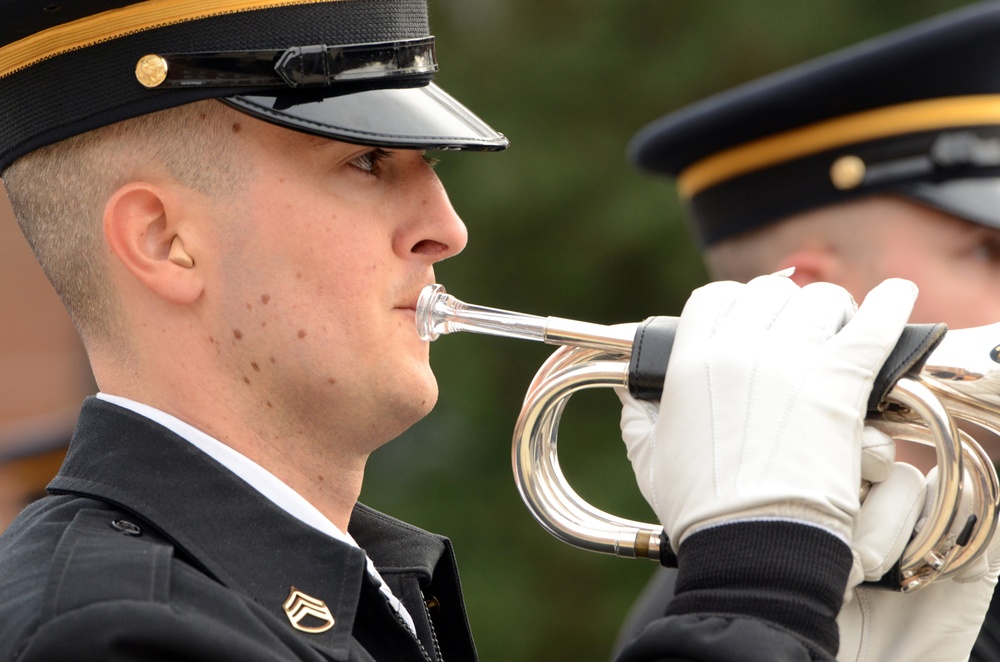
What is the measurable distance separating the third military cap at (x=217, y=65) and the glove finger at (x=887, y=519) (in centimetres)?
82

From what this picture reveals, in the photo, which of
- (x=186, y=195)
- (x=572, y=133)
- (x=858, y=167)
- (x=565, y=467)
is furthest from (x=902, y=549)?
(x=572, y=133)

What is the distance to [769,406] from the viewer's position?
191cm

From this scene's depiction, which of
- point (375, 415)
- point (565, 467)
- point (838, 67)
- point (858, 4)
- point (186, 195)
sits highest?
point (858, 4)

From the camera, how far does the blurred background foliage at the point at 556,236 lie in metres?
6.63

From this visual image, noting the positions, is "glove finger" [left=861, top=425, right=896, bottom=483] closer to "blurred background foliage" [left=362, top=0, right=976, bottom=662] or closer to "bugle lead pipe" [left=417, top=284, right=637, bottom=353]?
"bugle lead pipe" [left=417, top=284, right=637, bottom=353]

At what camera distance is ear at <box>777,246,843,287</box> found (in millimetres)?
3547

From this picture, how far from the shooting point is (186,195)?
209cm

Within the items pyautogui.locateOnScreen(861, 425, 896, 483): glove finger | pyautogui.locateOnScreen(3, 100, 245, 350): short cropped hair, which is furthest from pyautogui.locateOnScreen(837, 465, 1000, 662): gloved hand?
pyautogui.locateOnScreen(3, 100, 245, 350): short cropped hair

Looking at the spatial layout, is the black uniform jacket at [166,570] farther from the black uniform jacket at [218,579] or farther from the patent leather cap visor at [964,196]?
the patent leather cap visor at [964,196]

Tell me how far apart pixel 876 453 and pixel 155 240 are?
1134mm

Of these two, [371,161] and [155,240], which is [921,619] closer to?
[371,161]

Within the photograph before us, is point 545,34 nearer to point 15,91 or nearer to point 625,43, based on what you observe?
point 625,43

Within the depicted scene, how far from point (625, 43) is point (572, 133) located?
56cm

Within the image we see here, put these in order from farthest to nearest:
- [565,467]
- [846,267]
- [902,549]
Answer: [565,467] < [846,267] < [902,549]
